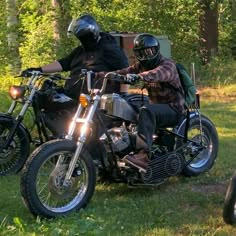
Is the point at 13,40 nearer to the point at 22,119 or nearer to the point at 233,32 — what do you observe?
the point at 22,119

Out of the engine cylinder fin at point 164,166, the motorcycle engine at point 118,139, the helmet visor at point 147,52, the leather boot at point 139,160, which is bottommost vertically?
the engine cylinder fin at point 164,166

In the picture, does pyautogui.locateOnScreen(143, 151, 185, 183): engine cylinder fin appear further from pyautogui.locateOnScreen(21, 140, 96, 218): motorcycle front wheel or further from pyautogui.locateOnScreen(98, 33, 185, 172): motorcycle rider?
pyautogui.locateOnScreen(21, 140, 96, 218): motorcycle front wheel

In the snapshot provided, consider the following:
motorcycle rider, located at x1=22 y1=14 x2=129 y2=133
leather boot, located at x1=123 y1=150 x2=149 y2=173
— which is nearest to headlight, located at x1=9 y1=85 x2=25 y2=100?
motorcycle rider, located at x1=22 y1=14 x2=129 y2=133

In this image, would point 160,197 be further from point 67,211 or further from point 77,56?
point 77,56

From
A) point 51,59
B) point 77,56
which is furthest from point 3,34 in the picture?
point 77,56

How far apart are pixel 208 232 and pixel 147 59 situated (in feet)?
6.46

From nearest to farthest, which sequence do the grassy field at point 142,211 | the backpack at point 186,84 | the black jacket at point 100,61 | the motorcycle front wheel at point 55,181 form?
Result: the grassy field at point 142,211
the motorcycle front wheel at point 55,181
the backpack at point 186,84
the black jacket at point 100,61

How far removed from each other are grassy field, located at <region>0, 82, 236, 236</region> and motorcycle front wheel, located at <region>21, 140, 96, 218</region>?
12 cm

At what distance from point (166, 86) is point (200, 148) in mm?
981

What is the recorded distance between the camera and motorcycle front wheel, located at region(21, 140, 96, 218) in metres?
5.02

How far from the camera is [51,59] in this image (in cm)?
1468

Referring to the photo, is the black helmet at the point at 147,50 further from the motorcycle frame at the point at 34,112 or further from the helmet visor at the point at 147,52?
the motorcycle frame at the point at 34,112

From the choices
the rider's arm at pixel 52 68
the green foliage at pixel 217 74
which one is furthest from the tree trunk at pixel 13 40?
the rider's arm at pixel 52 68

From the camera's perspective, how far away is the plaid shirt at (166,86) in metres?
5.91
